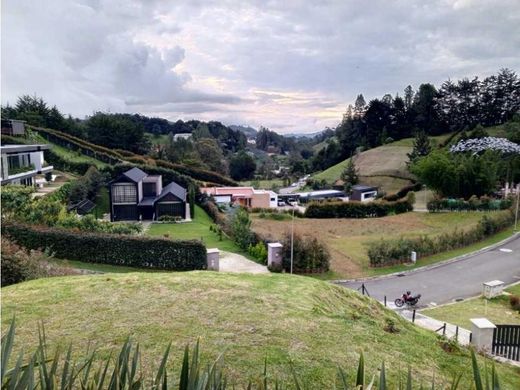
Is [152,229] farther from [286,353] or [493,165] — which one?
[493,165]

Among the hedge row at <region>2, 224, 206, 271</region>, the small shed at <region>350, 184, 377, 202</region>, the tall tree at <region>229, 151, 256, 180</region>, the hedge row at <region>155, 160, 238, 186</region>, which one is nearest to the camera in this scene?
the hedge row at <region>2, 224, 206, 271</region>

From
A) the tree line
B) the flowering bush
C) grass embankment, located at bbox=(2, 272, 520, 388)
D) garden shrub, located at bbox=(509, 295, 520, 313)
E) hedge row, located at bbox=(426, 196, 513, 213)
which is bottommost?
garden shrub, located at bbox=(509, 295, 520, 313)

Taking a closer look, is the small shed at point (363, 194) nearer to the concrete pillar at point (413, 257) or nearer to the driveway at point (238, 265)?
the concrete pillar at point (413, 257)

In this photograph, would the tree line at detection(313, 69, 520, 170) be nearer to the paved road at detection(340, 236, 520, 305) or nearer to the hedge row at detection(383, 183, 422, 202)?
the hedge row at detection(383, 183, 422, 202)

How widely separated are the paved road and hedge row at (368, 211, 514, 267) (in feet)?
4.35

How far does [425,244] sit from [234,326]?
16397mm

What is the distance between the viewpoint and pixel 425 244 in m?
19.9

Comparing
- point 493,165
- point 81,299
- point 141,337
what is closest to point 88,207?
point 81,299

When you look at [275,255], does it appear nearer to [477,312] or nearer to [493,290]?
[477,312]

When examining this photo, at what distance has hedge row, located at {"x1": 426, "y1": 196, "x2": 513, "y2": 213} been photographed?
31125 millimetres

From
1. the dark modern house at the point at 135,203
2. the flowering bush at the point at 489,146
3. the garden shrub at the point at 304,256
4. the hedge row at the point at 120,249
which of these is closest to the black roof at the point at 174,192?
the dark modern house at the point at 135,203

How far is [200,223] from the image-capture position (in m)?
28.5

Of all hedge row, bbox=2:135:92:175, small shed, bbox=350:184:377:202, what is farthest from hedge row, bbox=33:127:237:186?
small shed, bbox=350:184:377:202

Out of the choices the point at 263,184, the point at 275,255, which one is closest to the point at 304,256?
the point at 275,255
